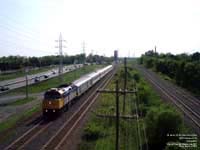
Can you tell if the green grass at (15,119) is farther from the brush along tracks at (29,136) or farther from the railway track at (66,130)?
the railway track at (66,130)

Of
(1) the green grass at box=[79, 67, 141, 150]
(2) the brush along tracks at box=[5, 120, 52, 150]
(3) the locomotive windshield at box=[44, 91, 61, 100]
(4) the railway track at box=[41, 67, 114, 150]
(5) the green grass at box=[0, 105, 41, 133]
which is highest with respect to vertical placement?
(3) the locomotive windshield at box=[44, 91, 61, 100]

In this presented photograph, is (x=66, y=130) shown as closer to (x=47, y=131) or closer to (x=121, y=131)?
(x=47, y=131)

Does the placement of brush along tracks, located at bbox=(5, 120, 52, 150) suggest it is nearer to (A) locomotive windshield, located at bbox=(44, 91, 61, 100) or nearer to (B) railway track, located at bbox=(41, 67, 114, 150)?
(B) railway track, located at bbox=(41, 67, 114, 150)

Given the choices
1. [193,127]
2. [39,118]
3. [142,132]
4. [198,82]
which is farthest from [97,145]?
[198,82]

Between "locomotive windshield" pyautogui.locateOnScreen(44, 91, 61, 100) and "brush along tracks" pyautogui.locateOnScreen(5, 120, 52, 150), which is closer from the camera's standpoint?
"brush along tracks" pyautogui.locateOnScreen(5, 120, 52, 150)

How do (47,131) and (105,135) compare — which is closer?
(105,135)

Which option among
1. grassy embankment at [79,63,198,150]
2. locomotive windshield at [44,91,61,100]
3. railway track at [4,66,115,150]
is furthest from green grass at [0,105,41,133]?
grassy embankment at [79,63,198,150]

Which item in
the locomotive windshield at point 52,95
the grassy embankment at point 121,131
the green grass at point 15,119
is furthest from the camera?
the locomotive windshield at point 52,95

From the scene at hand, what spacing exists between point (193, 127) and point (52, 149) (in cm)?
1231

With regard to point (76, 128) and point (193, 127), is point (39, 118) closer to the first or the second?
point (76, 128)

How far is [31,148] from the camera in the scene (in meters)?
20.7

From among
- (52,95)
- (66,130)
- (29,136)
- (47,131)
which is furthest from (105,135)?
(52,95)

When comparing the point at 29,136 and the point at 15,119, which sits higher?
the point at 29,136

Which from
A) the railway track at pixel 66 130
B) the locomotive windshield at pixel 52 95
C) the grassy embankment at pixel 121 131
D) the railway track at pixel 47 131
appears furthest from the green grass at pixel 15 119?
the grassy embankment at pixel 121 131
